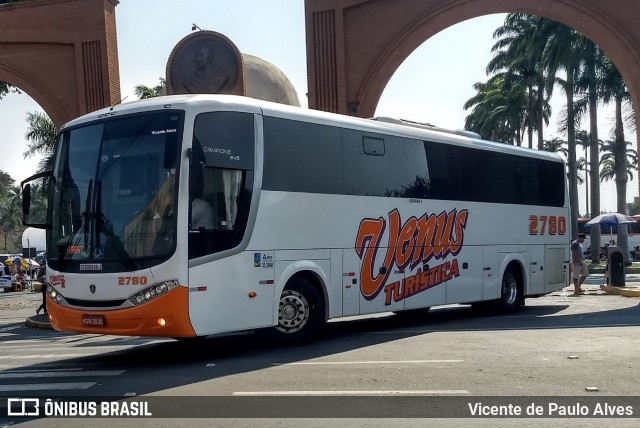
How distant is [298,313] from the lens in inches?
457

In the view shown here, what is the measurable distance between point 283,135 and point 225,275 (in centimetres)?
243

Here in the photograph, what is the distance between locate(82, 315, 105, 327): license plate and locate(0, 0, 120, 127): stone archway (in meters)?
16.2

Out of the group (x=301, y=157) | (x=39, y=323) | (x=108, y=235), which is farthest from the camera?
(x=39, y=323)

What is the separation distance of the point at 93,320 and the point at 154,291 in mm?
1002

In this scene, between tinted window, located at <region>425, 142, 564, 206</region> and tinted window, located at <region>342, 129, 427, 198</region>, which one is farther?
tinted window, located at <region>425, 142, 564, 206</region>

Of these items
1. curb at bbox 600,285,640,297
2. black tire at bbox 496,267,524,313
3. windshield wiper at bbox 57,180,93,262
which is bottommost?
curb at bbox 600,285,640,297

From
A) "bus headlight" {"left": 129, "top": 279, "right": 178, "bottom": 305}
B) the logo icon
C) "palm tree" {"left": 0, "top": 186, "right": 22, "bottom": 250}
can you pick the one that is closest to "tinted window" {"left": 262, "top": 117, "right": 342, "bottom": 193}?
"bus headlight" {"left": 129, "top": 279, "right": 178, "bottom": 305}

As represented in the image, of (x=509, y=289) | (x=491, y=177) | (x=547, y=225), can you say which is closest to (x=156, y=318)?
(x=491, y=177)

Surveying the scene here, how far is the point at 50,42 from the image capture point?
25609 millimetres

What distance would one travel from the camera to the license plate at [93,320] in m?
9.88

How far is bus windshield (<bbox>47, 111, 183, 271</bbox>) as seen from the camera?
977 centimetres

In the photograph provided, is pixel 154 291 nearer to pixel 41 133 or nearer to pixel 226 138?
pixel 226 138

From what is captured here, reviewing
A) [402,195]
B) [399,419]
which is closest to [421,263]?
[402,195]

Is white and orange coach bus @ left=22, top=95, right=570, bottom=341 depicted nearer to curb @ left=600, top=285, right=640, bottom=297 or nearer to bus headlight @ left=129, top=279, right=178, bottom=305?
bus headlight @ left=129, top=279, right=178, bottom=305
